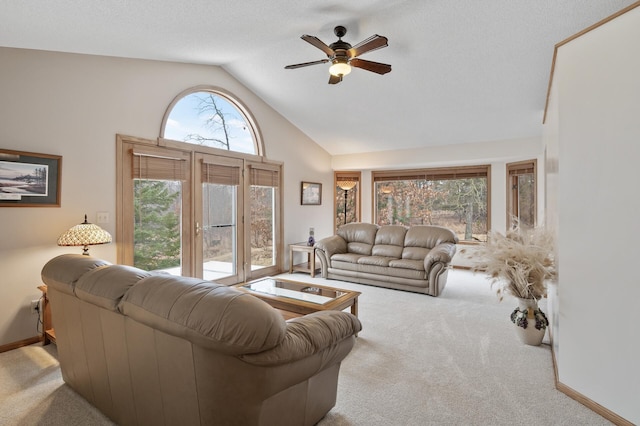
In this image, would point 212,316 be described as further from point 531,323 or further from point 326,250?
point 326,250

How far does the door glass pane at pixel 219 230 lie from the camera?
480cm

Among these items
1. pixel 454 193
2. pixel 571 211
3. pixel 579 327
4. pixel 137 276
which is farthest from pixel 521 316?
pixel 454 193

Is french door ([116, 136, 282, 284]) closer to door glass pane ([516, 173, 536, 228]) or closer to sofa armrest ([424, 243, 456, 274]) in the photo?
sofa armrest ([424, 243, 456, 274])

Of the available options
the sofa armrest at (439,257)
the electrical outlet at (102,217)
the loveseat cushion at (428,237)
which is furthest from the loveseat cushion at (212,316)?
the loveseat cushion at (428,237)

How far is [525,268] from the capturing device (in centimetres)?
298

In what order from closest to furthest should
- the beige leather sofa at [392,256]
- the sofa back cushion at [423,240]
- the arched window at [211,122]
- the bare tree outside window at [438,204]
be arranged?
the arched window at [211,122], the beige leather sofa at [392,256], the sofa back cushion at [423,240], the bare tree outside window at [438,204]

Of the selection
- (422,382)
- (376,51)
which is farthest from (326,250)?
(422,382)

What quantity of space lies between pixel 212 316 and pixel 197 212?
3624 millimetres

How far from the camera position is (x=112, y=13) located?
2574 mm

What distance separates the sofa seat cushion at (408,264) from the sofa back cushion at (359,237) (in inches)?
31.1

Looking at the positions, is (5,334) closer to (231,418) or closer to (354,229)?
→ (231,418)

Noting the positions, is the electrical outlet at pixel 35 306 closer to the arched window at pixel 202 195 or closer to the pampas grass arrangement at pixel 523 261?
the arched window at pixel 202 195

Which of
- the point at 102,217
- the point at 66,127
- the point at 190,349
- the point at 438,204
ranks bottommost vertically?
the point at 190,349

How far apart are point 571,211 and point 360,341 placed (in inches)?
79.4
